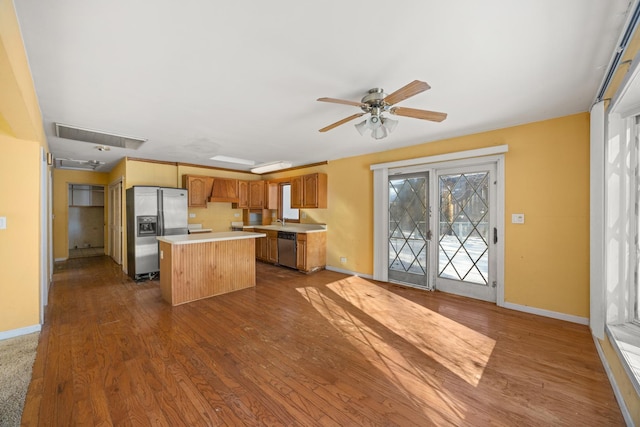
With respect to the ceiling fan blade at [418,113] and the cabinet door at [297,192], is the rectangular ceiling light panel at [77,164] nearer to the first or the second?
the cabinet door at [297,192]

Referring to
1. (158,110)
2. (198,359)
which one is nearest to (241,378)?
(198,359)

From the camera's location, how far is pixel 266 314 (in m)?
3.21

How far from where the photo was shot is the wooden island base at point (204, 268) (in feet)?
11.5

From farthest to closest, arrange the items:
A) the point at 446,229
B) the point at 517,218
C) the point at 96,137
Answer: the point at 446,229, the point at 96,137, the point at 517,218

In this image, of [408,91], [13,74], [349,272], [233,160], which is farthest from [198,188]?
[408,91]

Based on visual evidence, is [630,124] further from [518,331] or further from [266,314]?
[266,314]

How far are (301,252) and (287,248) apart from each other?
1.52ft

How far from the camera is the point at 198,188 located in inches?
231

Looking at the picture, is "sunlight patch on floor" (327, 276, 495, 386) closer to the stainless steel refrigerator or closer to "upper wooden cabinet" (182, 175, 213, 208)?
the stainless steel refrigerator

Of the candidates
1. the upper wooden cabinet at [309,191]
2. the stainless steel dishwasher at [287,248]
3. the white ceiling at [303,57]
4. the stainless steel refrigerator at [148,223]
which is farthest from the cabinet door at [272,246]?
the white ceiling at [303,57]

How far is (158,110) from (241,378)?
2.79 meters

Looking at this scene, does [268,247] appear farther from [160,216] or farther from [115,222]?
[115,222]

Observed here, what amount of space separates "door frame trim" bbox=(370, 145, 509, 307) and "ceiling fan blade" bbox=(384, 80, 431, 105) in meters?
2.07

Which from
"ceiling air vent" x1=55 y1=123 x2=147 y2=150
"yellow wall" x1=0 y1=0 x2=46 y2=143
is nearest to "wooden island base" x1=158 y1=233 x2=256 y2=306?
"ceiling air vent" x1=55 y1=123 x2=147 y2=150
